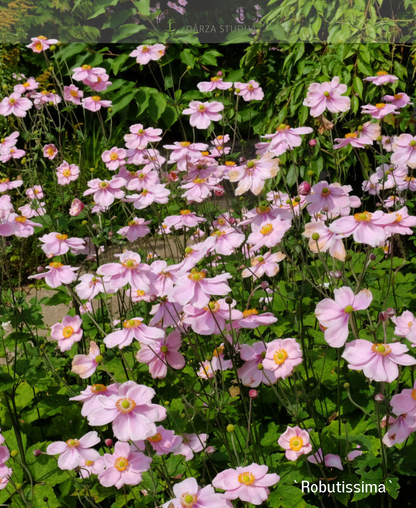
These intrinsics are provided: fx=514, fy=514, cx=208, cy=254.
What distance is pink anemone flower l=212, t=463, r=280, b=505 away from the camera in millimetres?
1145

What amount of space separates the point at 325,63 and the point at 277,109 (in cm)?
51

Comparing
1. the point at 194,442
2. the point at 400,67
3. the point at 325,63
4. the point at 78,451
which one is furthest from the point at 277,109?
the point at 78,451

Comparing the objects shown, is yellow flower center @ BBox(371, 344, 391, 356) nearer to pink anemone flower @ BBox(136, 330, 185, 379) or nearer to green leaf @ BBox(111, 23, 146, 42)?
pink anemone flower @ BBox(136, 330, 185, 379)

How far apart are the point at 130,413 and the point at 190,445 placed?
1.80 feet

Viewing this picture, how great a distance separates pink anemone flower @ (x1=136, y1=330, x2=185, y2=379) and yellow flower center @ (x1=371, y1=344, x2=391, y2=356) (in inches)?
21.3

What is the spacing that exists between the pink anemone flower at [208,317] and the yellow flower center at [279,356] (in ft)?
0.47

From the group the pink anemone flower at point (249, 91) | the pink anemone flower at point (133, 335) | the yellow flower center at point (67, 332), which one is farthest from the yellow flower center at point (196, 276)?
the pink anemone flower at point (249, 91)

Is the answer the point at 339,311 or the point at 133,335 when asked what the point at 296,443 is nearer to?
the point at 339,311

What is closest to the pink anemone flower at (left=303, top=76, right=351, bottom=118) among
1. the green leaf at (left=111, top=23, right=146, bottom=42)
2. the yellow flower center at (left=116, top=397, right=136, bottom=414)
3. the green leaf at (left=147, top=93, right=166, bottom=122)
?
the yellow flower center at (left=116, top=397, right=136, bottom=414)

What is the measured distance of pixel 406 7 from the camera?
11.8 ft

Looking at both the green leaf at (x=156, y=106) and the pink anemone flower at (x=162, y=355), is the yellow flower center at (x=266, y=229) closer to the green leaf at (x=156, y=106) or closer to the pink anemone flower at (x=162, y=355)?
the pink anemone flower at (x=162, y=355)

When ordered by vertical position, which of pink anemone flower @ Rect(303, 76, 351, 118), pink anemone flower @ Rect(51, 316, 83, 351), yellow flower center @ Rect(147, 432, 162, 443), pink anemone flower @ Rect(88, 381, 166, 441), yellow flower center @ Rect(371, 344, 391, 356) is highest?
pink anemone flower @ Rect(303, 76, 351, 118)

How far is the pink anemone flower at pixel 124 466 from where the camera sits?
123 centimetres

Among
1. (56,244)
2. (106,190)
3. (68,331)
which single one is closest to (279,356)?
(68,331)
